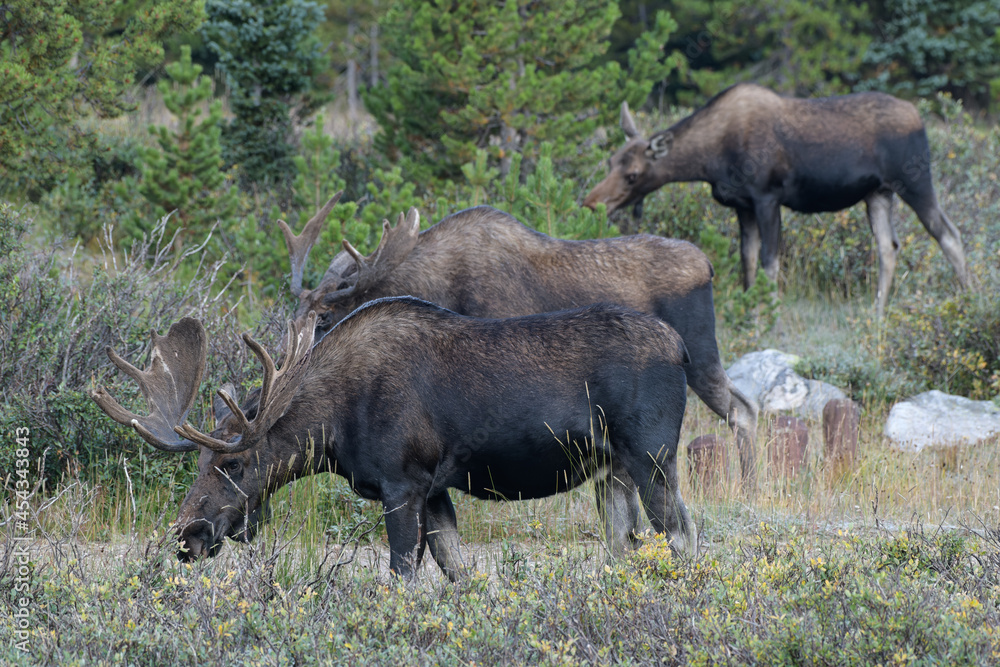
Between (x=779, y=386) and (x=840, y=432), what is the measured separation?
190cm

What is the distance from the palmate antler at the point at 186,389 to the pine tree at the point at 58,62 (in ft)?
13.7

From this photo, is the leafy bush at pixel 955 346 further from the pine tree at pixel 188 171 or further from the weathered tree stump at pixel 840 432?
the pine tree at pixel 188 171

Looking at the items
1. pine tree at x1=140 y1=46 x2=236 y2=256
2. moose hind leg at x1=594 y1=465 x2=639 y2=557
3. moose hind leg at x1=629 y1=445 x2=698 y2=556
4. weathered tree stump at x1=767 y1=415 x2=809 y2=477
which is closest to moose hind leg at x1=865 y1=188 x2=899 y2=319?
weathered tree stump at x1=767 y1=415 x2=809 y2=477

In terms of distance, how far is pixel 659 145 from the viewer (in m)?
10.4

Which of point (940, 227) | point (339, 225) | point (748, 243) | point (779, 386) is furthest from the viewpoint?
point (940, 227)

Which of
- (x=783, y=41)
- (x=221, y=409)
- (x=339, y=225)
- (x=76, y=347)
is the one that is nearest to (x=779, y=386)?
(x=339, y=225)

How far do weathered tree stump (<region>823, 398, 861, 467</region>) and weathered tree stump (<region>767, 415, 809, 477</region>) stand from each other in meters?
0.18

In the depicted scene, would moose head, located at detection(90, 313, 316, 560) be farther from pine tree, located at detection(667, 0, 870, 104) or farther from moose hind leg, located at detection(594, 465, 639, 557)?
pine tree, located at detection(667, 0, 870, 104)

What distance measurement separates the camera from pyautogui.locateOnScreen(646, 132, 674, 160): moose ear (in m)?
10.4

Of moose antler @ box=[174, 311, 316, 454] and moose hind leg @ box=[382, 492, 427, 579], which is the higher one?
moose antler @ box=[174, 311, 316, 454]

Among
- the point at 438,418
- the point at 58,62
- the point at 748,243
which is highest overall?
the point at 58,62

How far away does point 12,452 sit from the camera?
21.2ft

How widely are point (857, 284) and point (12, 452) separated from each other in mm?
9650
